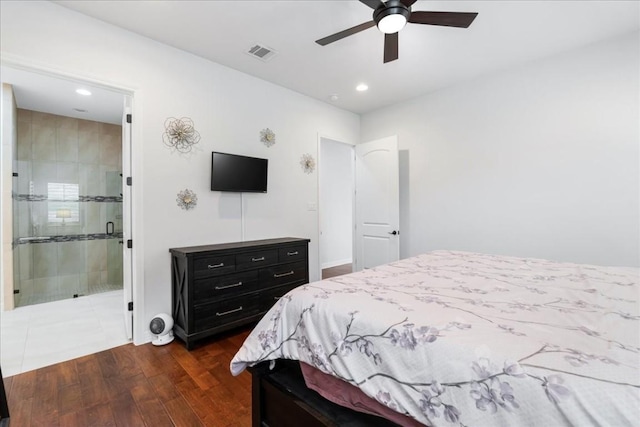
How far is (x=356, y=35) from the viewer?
2.61 m

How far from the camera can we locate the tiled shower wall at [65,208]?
394 cm

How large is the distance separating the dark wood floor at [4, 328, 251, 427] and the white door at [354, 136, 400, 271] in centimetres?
250

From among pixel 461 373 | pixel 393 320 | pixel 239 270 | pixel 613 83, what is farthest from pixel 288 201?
pixel 613 83

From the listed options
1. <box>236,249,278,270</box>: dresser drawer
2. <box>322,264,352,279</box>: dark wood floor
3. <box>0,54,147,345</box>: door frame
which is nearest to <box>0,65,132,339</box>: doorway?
<box>0,54,147,345</box>: door frame

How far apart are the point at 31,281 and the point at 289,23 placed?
474cm

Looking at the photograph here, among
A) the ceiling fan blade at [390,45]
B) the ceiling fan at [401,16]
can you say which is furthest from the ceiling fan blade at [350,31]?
the ceiling fan blade at [390,45]

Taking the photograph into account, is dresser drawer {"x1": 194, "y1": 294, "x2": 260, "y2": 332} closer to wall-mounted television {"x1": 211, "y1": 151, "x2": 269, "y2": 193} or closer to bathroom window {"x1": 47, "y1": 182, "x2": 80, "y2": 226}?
wall-mounted television {"x1": 211, "y1": 151, "x2": 269, "y2": 193}

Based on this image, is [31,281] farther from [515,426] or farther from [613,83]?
[613,83]

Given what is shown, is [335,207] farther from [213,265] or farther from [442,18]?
[442,18]

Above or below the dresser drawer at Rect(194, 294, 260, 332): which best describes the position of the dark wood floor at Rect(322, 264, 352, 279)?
below

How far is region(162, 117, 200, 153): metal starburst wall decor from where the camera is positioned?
9.15 feet

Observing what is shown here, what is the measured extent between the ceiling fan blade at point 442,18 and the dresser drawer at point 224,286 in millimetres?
2551

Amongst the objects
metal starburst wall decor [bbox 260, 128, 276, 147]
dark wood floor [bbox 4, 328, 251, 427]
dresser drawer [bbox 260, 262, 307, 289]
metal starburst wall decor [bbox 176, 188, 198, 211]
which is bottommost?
dark wood floor [bbox 4, 328, 251, 427]

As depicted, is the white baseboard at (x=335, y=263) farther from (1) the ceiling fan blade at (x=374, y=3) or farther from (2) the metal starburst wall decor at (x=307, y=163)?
(1) the ceiling fan blade at (x=374, y=3)
